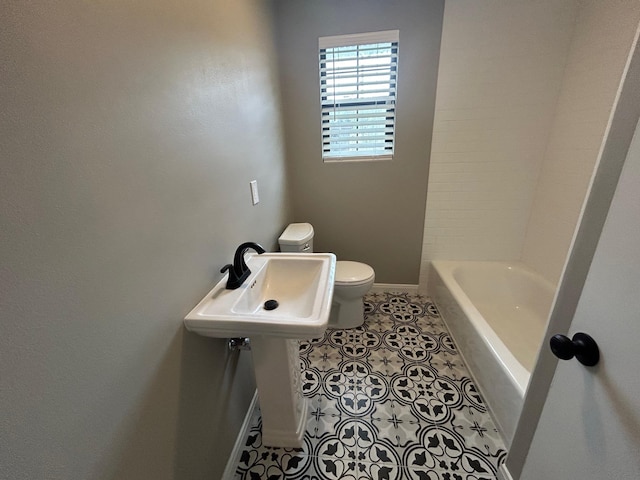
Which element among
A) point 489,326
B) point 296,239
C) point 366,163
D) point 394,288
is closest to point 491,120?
point 366,163

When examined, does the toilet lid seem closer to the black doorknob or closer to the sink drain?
the sink drain

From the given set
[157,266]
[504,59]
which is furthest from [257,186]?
[504,59]

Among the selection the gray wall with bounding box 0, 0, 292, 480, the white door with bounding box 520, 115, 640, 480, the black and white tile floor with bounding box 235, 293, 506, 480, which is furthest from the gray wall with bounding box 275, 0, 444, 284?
the white door with bounding box 520, 115, 640, 480

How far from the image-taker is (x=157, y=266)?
81cm

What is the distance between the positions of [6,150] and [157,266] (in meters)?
0.43

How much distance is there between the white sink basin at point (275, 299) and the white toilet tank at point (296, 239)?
523 mm

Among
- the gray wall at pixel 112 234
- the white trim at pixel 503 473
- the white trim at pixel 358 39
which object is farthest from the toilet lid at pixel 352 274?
the white trim at pixel 358 39

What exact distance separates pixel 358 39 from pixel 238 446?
2.64m

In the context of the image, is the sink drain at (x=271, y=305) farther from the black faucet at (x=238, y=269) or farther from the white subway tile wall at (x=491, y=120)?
the white subway tile wall at (x=491, y=120)

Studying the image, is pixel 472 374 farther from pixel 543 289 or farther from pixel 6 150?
pixel 6 150

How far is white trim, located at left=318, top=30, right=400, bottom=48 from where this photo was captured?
6.27 feet

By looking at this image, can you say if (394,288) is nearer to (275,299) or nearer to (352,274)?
(352,274)

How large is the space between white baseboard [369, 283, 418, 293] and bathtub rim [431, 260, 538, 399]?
1.08 ft

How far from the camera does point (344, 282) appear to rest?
1.99m
